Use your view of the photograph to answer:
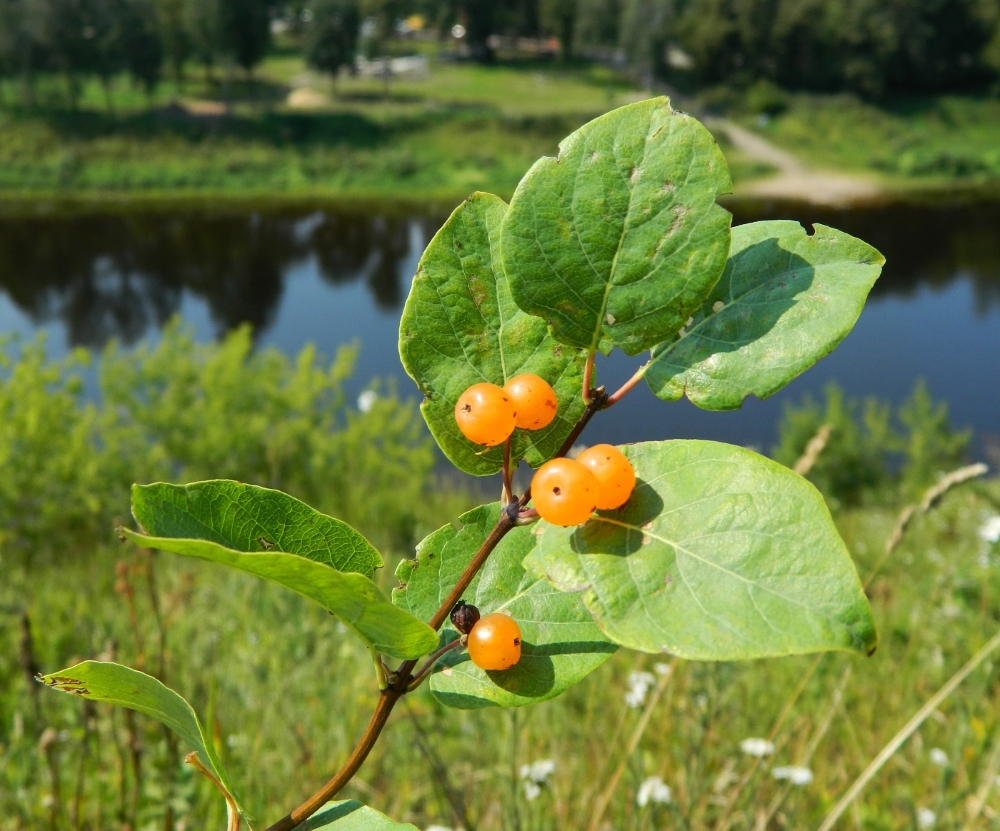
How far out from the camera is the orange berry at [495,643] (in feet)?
1.61

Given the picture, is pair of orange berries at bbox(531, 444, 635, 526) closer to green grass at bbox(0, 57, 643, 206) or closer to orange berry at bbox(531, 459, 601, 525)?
orange berry at bbox(531, 459, 601, 525)

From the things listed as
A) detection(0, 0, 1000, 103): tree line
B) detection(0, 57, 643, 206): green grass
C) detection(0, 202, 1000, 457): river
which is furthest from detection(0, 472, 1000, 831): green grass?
detection(0, 0, 1000, 103): tree line

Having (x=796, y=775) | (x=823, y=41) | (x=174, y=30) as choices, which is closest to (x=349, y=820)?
(x=796, y=775)

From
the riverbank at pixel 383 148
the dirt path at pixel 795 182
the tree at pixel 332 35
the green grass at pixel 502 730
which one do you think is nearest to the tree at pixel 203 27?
the riverbank at pixel 383 148

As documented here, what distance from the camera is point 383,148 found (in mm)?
23531

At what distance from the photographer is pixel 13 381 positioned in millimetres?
6219

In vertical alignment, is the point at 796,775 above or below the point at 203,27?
below

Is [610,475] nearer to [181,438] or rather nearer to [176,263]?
[181,438]

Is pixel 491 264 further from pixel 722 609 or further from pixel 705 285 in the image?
pixel 722 609

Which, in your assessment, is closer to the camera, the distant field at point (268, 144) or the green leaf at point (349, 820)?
the green leaf at point (349, 820)

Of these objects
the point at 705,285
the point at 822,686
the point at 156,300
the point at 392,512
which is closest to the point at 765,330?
the point at 705,285

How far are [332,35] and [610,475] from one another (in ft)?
94.1

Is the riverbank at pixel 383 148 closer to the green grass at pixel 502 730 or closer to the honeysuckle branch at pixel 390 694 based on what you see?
the green grass at pixel 502 730

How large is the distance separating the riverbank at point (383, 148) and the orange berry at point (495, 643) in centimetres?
1919
